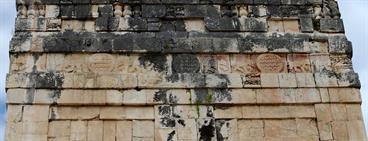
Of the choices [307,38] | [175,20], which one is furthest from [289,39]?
[175,20]

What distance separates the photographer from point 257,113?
9.63m

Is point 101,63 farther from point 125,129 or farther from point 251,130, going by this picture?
point 251,130

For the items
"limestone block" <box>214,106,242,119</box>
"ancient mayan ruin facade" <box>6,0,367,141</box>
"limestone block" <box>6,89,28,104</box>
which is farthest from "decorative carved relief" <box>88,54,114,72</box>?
"limestone block" <box>214,106,242,119</box>

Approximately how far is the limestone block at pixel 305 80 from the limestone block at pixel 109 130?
3.23 meters

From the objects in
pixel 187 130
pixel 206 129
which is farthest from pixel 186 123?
pixel 206 129

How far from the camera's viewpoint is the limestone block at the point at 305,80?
9875 millimetres

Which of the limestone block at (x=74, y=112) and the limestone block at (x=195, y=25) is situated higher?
the limestone block at (x=195, y=25)

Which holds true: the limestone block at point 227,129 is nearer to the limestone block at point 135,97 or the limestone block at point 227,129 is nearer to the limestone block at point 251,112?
the limestone block at point 251,112

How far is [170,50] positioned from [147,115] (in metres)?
1.25

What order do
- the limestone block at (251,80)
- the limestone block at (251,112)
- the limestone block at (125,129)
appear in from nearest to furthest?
1. the limestone block at (125,129)
2. the limestone block at (251,112)
3. the limestone block at (251,80)

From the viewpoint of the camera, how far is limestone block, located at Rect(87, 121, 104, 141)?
922 centimetres

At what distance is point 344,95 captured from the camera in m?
9.80

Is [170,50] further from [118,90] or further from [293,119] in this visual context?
[293,119]

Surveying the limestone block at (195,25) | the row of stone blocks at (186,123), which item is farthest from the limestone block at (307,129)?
the limestone block at (195,25)
